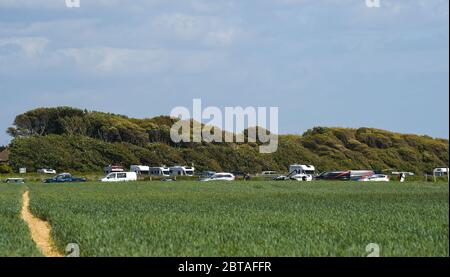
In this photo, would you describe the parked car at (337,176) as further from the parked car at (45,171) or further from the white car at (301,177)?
the parked car at (45,171)

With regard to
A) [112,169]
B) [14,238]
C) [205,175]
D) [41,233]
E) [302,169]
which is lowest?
[205,175]

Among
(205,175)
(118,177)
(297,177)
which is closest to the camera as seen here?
(118,177)

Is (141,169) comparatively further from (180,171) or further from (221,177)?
(221,177)

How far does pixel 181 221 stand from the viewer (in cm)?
2341

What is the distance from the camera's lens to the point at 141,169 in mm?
80562

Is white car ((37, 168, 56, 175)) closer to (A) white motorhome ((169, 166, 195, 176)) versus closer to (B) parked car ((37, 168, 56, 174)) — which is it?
(B) parked car ((37, 168, 56, 174))

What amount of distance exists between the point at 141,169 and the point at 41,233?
5816 cm

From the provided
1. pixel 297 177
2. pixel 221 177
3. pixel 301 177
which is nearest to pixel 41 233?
pixel 221 177

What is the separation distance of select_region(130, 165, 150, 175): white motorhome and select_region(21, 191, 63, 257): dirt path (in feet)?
160

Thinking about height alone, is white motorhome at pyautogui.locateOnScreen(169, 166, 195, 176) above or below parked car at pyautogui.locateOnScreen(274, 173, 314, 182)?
above

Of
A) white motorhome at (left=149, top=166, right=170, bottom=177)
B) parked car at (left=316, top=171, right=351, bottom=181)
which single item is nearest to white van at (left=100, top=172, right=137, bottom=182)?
white motorhome at (left=149, top=166, right=170, bottom=177)

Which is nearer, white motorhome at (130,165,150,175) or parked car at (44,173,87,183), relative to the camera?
parked car at (44,173,87,183)

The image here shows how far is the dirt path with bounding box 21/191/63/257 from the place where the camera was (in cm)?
1800

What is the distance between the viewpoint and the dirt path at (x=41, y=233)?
18003 mm
